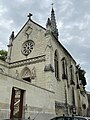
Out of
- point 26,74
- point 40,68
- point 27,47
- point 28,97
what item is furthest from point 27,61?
point 28,97

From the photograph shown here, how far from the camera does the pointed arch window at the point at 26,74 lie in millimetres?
24172

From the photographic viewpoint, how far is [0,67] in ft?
78.5

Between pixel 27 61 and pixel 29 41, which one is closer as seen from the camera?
pixel 27 61

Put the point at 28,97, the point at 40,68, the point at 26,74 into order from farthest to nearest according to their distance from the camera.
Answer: the point at 26,74 → the point at 40,68 → the point at 28,97

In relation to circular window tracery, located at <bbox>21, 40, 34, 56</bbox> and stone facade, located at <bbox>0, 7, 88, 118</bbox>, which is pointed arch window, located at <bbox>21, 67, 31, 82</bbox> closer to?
stone facade, located at <bbox>0, 7, 88, 118</bbox>

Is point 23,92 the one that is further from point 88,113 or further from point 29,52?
point 88,113

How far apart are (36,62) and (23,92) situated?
30.3ft

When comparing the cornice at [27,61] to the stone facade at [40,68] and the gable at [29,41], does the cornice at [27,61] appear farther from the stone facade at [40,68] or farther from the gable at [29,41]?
the gable at [29,41]

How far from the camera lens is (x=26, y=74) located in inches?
961

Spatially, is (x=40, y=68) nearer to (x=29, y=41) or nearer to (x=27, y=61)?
(x=27, y=61)

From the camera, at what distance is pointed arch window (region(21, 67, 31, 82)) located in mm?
24172

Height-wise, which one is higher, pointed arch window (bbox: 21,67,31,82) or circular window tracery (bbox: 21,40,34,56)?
circular window tracery (bbox: 21,40,34,56)

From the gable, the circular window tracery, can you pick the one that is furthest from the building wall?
the circular window tracery

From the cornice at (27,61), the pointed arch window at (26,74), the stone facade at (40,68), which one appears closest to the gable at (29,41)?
the stone facade at (40,68)
